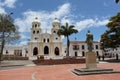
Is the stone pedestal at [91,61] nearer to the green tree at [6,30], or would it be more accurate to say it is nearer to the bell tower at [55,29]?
the green tree at [6,30]

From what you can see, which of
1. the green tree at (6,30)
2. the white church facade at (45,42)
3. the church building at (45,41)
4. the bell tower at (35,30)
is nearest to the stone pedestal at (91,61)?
the green tree at (6,30)

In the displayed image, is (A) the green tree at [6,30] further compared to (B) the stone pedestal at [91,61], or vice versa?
(A) the green tree at [6,30]

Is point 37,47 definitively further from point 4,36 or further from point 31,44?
point 4,36

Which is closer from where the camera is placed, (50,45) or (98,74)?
(98,74)

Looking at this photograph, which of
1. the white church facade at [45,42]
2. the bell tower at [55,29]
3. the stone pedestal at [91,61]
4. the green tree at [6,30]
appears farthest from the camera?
the bell tower at [55,29]

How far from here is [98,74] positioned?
18.5m

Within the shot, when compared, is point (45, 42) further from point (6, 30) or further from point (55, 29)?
point (6, 30)

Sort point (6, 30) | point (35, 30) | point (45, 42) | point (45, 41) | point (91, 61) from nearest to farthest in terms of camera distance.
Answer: point (91, 61), point (6, 30), point (35, 30), point (45, 42), point (45, 41)

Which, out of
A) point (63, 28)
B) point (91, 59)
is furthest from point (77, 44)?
point (91, 59)

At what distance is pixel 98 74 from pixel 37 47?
63.7 metres

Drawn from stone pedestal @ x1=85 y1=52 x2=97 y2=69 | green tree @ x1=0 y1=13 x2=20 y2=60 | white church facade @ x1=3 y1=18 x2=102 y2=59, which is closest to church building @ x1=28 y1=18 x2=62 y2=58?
white church facade @ x1=3 y1=18 x2=102 y2=59

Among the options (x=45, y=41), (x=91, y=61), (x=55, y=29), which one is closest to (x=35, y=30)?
(x=45, y=41)

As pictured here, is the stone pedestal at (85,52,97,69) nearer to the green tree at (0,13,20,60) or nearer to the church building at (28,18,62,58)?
the green tree at (0,13,20,60)

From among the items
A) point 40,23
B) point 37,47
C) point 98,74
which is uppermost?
point 40,23
